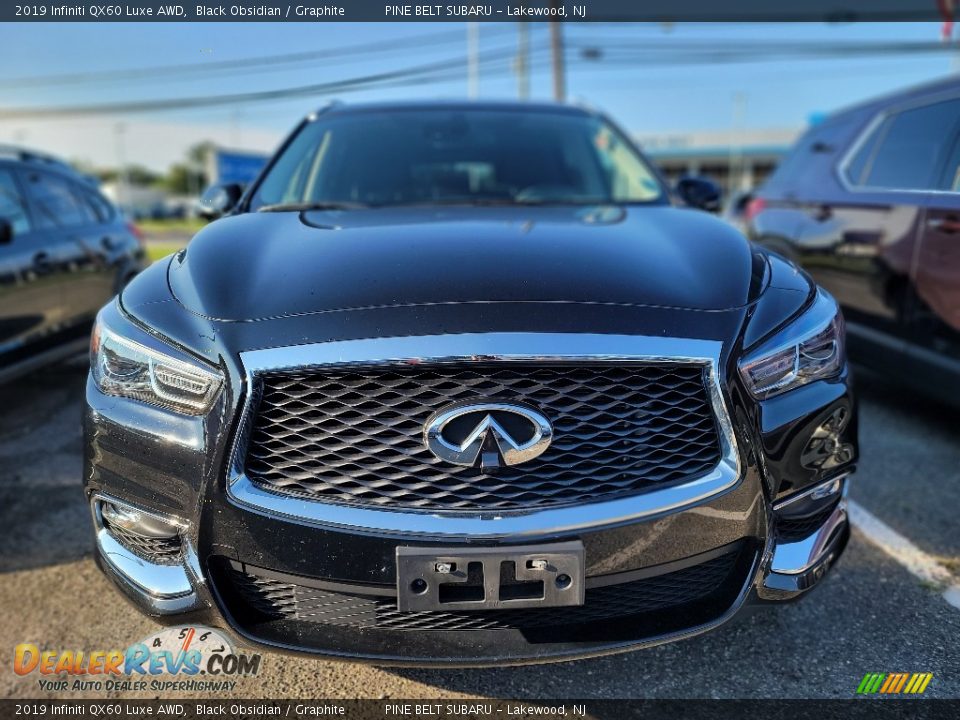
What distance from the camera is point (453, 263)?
5.78ft

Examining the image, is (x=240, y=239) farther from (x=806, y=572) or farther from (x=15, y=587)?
(x=806, y=572)

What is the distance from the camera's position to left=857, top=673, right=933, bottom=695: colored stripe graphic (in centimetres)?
187

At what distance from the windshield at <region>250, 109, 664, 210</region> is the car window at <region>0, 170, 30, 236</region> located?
2.01 m

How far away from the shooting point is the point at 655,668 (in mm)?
1973

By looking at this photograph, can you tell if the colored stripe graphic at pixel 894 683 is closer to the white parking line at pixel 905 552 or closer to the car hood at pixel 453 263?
the white parking line at pixel 905 552

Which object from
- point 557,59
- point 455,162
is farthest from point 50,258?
point 557,59

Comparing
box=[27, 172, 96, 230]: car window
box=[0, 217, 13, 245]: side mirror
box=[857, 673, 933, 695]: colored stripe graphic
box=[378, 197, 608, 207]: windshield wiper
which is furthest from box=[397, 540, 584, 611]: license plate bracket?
box=[27, 172, 96, 230]: car window

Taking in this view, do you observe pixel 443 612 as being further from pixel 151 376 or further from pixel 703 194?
pixel 703 194

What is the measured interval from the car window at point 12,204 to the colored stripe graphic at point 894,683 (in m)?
4.43

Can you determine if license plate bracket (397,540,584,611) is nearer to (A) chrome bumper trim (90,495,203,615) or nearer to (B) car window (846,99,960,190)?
(A) chrome bumper trim (90,495,203,615)

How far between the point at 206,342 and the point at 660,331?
39.2 inches

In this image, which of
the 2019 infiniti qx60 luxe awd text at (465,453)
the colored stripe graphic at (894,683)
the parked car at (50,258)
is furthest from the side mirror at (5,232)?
the colored stripe graphic at (894,683)

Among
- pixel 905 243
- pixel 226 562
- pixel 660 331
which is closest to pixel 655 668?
pixel 660 331

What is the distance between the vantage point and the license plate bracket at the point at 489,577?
145 centimetres
